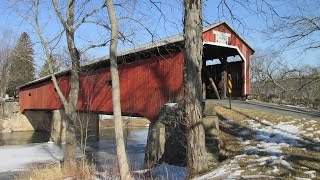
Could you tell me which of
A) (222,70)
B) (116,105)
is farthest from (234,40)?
(116,105)

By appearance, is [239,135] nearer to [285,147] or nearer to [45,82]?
[285,147]

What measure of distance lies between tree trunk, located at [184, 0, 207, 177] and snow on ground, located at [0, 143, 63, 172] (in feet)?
30.2

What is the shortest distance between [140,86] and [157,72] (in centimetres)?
124

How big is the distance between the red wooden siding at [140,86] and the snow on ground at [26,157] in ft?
8.84

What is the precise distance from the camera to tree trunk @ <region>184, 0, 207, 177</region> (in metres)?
7.46

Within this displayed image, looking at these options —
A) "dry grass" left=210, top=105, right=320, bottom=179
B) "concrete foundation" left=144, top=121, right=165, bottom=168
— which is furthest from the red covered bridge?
"dry grass" left=210, top=105, right=320, bottom=179

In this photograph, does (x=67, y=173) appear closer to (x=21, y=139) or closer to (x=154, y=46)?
(x=154, y=46)

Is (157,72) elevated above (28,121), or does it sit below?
above

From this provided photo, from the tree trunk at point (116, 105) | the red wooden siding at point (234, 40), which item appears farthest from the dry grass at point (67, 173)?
the red wooden siding at point (234, 40)

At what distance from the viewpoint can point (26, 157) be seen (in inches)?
727

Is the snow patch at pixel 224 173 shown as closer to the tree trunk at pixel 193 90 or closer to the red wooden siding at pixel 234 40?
the tree trunk at pixel 193 90

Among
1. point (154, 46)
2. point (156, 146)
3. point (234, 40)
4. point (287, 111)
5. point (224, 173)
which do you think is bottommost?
point (156, 146)

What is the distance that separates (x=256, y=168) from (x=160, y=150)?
4649mm

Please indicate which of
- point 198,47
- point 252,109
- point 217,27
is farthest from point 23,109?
point 198,47
